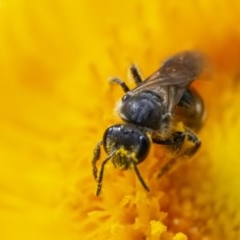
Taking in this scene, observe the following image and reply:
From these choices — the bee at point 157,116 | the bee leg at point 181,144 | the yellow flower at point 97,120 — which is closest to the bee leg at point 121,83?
the bee at point 157,116

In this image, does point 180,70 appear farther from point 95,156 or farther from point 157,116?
point 95,156

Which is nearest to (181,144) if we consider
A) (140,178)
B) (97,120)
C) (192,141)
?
(192,141)

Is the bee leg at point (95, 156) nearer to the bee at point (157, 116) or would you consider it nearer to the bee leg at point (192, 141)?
the bee at point (157, 116)

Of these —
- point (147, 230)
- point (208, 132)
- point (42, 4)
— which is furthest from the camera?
point (42, 4)

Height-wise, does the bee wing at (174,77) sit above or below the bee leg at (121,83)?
below

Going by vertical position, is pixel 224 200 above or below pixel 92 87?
below

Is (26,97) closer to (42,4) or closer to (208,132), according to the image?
(42,4)

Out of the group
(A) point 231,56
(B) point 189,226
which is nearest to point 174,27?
(A) point 231,56
